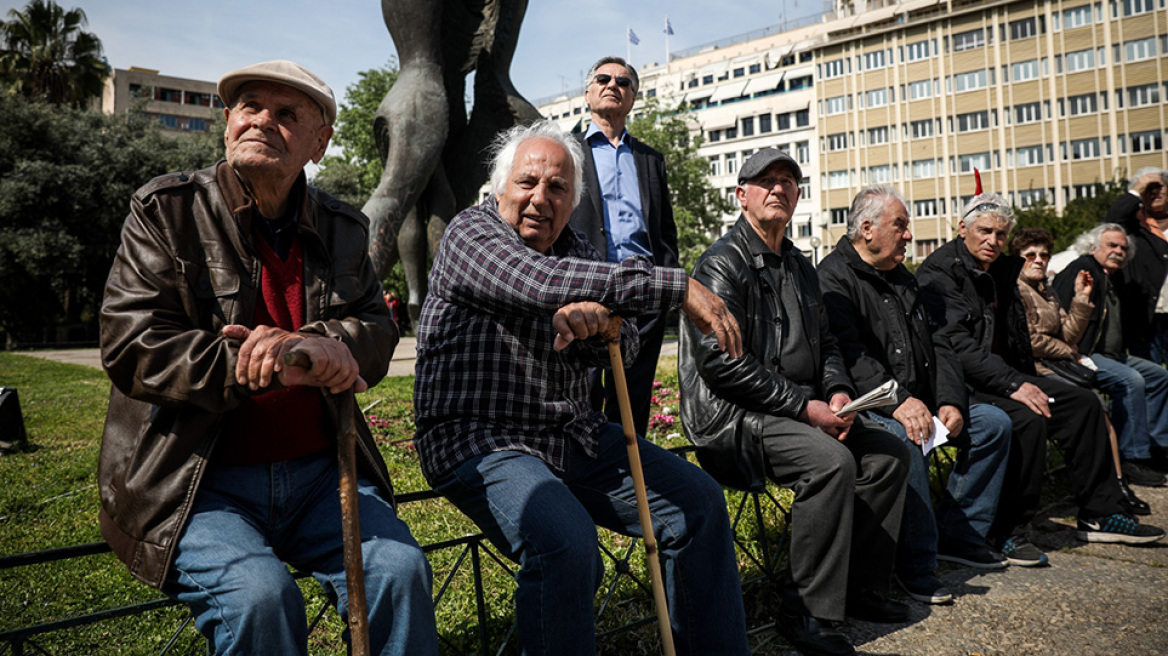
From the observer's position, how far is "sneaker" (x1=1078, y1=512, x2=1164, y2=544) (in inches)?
180

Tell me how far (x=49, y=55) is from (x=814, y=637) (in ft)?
116

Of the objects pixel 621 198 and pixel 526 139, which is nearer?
pixel 526 139

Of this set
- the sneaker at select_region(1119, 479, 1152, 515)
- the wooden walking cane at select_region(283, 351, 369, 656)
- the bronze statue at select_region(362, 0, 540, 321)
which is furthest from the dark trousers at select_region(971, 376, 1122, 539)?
the bronze statue at select_region(362, 0, 540, 321)

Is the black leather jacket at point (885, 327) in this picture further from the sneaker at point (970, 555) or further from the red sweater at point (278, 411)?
the red sweater at point (278, 411)

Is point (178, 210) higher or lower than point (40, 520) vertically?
higher

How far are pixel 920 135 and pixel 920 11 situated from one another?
9020 mm

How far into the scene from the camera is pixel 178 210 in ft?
6.97

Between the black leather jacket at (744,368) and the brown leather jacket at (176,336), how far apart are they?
1.60 m

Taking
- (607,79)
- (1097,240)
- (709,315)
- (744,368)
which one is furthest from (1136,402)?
(709,315)

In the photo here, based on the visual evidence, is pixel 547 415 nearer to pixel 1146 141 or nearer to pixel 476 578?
pixel 476 578

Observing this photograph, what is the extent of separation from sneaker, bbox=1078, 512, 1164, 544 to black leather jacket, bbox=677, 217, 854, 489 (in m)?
2.07

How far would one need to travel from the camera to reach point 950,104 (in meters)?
56.9

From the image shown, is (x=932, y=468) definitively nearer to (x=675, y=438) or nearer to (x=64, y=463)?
(x=675, y=438)

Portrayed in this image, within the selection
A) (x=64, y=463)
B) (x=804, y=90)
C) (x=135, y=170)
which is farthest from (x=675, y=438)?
(x=804, y=90)
